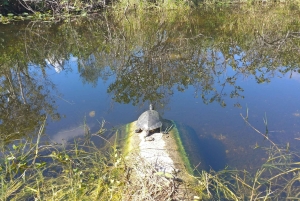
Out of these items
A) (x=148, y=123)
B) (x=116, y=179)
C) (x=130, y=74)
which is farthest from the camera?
(x=130, y=74)

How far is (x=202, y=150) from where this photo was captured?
3416mm

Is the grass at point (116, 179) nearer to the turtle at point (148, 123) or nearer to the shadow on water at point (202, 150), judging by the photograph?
the shadow on water at point (202, 150)

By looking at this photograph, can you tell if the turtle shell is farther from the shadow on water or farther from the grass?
the grass

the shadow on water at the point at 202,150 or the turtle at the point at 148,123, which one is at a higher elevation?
the turtle at the point at 148,123

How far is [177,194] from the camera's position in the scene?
239 centimetres

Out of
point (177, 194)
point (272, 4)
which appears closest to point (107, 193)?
point (177, 194)

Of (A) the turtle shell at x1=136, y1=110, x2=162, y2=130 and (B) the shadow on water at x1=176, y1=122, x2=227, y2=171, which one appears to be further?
(A) the turtle shell at x1=136, y1=110, x2=162, y2=130

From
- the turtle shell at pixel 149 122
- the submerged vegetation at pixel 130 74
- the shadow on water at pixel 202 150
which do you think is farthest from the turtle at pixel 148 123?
the submerged vegetation at pixel 130 74

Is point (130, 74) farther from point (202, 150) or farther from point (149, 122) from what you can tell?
point (202, 150)

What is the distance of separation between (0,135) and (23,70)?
2489mm

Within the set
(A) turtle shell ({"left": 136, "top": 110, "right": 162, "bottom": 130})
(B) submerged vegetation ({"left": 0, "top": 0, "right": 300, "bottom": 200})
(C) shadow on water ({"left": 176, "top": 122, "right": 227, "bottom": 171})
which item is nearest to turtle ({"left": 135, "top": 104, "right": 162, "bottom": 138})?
(A) turtle shell ({"left": 136, "top": 110, "right": 162, "bottom": 130})

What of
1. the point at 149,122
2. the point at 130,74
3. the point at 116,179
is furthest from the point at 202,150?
the point at 130,74

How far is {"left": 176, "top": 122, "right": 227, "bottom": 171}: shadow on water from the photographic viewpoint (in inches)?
121

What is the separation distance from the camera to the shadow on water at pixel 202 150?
3.08m
